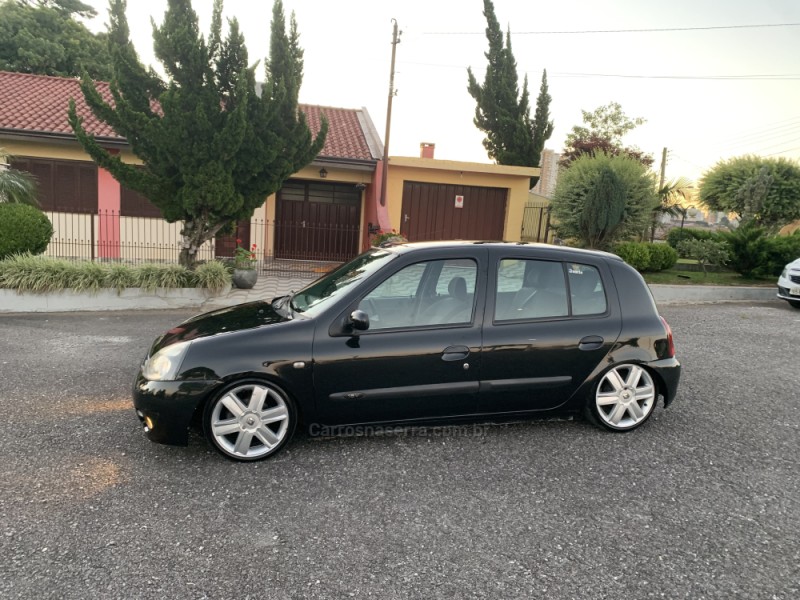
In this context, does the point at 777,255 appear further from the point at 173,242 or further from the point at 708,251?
the point at 173,242

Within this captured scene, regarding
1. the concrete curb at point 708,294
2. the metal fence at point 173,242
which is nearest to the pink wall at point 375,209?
the metal fence at point 173,242

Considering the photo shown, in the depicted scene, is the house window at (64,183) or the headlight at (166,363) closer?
the headlight at (166,363)

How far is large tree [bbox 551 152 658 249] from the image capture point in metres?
12.7

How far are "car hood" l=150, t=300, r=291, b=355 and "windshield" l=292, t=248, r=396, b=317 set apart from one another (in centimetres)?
20

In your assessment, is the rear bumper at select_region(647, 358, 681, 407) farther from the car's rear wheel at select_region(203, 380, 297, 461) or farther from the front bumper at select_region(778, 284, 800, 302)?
the front bumper at select_region(778, 284, 800, 302)

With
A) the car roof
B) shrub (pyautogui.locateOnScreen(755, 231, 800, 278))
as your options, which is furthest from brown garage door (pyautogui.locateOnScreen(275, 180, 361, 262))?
the car roof

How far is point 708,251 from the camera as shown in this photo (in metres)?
13.4

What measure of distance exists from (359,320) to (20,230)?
8.65 meters

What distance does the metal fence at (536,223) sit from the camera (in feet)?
53.4

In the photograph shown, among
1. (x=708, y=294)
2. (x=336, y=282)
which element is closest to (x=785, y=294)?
(x=708, y=294)

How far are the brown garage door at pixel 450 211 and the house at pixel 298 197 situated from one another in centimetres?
3

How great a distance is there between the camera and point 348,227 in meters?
16.2

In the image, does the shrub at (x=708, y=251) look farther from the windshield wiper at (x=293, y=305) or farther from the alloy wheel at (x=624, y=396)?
the windshield wiper at (x=293, y=305)

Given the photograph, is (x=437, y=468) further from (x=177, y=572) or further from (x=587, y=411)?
(x=177, y=572)
